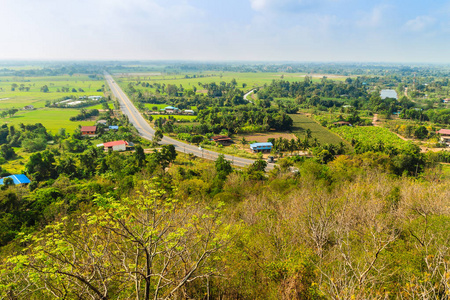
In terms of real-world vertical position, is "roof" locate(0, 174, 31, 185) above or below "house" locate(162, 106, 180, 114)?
below

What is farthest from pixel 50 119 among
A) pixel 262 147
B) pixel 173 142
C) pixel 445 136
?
pixel 445 136

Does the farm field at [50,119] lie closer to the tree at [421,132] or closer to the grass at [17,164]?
the grass at [17,164]

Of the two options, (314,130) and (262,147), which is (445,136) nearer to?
(314,130)

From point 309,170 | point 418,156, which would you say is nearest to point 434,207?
point 309,170

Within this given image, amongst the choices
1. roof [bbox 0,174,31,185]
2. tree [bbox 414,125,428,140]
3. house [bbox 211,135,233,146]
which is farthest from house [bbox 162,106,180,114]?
tree [bbox 414,125,428,140]

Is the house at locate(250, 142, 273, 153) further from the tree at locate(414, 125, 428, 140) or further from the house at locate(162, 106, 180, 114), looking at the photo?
the house at locate(162, 106, 180, 114)

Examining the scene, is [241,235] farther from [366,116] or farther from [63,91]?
[63,91]
